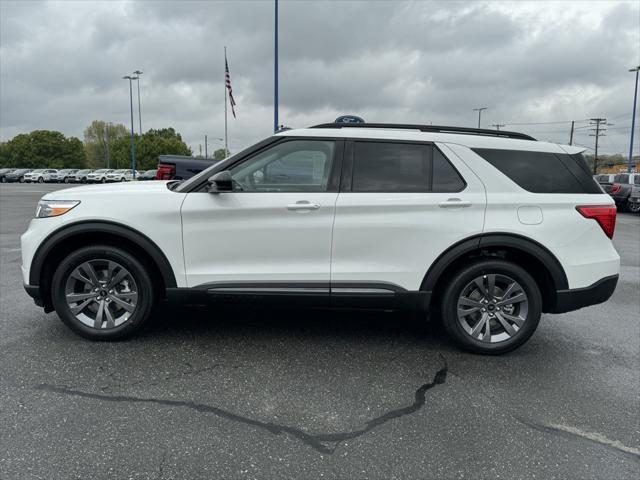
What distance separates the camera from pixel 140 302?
3.69 metres

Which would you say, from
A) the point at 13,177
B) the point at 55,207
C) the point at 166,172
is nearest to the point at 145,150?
the point at 13,177

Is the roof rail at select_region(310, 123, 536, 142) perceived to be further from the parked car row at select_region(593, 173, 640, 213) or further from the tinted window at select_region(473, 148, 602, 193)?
the parked car row at select_region(593, 173, 640, 213)

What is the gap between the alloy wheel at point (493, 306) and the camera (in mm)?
3662

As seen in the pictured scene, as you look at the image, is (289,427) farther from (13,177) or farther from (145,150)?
(145,150)

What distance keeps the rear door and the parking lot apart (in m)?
0.65

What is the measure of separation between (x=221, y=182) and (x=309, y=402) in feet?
5.44

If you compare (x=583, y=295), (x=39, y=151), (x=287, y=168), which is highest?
(x=39, y=151)

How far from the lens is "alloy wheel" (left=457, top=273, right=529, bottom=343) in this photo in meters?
3.66

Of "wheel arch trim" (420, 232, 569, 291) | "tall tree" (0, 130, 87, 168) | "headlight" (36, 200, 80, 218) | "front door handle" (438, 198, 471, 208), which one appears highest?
"tall tree" (0, 130, 87, 168)

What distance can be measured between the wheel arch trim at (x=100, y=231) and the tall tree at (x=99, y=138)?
10864 cm

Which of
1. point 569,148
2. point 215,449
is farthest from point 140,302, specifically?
point 569,148

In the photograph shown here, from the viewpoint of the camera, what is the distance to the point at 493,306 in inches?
146

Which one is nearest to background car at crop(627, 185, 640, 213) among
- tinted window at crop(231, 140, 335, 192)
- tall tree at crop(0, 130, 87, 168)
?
tinted window at crop(231, 140, 335, 192)

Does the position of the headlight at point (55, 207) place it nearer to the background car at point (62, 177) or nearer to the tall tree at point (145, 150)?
the background car at point (62, 177)
